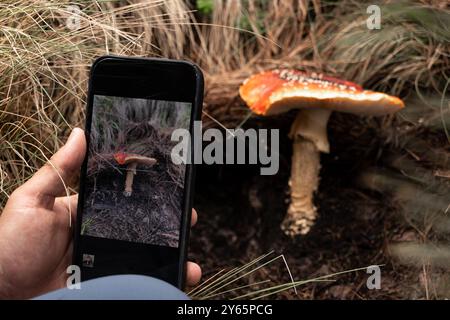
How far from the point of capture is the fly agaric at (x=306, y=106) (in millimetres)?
1770

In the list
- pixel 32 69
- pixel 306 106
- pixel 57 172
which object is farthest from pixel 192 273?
pixel 306 106

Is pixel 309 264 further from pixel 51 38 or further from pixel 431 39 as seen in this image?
pixel 51 38

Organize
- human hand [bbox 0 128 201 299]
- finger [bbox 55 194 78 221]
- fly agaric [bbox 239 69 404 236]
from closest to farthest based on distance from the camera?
human hand [bbox 0 128 201 299] < finger [bbox 55 194 78 221] < fly agaric [bbox 239 69 404 236]

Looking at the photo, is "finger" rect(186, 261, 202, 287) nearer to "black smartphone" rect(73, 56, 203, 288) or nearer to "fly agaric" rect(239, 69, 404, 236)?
"black smartphone" rect(73, 56, 203, 288)

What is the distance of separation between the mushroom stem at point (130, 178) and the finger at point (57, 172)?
0.10 metres

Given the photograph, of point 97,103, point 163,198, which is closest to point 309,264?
point 163,198

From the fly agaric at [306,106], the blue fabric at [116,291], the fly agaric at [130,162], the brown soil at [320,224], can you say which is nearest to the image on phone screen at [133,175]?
the fly agaric at [130,162]

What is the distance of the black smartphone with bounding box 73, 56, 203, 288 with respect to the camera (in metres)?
1.19

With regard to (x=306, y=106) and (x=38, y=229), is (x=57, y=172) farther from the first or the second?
(x=306, y=106)

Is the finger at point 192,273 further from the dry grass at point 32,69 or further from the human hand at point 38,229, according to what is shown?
the dry grass at point 32,69

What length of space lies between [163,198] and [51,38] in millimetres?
587

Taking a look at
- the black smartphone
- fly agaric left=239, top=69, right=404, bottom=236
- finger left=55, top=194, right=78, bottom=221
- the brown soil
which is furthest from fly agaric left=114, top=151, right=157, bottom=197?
the brown soil

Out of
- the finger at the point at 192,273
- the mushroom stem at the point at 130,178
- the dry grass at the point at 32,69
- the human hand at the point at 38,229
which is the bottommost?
the finger at the point at 192,273

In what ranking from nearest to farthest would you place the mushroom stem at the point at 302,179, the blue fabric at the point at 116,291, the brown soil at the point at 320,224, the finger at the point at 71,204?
the blue fabric at the point at 116,291 < the finger at the point at 71,204 < the brown soil at the point at 320,224 < the mushroom stem at the point at 302,179
